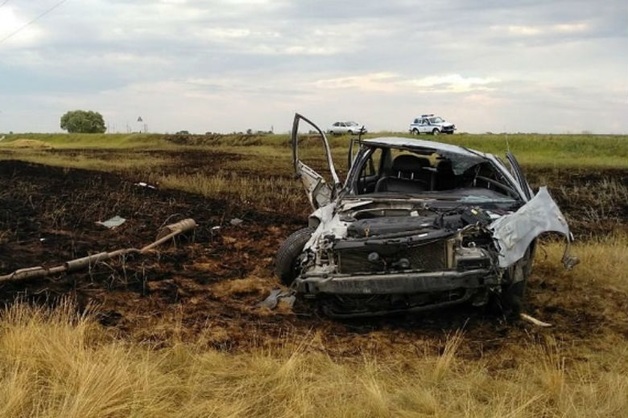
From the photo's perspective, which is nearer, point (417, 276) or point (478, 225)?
point (417, 276)

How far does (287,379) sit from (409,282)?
160 cm

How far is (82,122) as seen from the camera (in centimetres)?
8012

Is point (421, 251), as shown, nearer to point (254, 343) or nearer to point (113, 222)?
point (254, 343)

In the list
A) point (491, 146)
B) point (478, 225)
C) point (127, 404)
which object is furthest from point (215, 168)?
point (127, 404)

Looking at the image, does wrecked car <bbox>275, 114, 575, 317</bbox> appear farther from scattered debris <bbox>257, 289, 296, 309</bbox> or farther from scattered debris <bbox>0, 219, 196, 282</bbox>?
scattered debris <bbox>0, 219, 196, 282</bbox>

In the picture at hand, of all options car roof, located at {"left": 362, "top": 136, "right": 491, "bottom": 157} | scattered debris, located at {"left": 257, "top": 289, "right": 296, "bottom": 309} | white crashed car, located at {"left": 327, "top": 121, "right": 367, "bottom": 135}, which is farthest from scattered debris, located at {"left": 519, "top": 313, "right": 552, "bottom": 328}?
white crashed car, located at {"left": 327, "top": 121, "right": 367, "bottom": 135}

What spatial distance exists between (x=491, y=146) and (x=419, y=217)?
98.4 feet

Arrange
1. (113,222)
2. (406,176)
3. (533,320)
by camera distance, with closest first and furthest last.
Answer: (533,320), (406,176), (113,222)

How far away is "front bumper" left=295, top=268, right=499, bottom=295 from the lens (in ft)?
17.6

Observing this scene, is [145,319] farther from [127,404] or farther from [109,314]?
[127,404]

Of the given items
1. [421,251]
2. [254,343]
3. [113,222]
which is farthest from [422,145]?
[113,222]

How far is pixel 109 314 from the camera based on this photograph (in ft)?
20.0

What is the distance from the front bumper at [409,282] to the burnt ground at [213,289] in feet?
A: 1.41

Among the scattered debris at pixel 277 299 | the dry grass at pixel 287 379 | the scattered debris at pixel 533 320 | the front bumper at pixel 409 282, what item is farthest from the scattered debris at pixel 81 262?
the scattered debris at pixel 533 320
